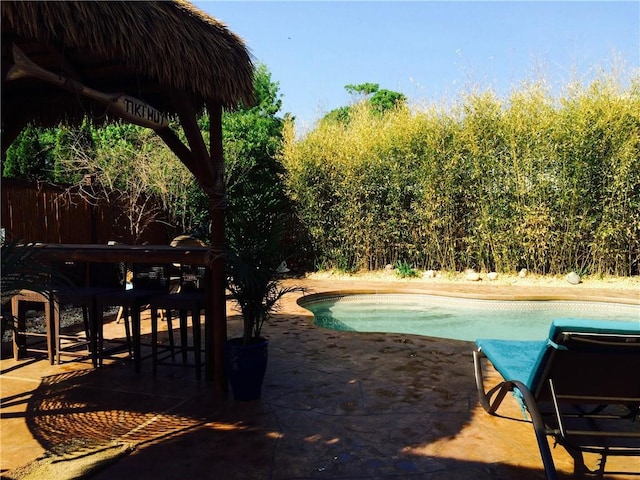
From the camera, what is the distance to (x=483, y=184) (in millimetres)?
8523

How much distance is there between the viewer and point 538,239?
27.2 feet

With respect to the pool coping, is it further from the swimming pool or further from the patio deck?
the patio deck

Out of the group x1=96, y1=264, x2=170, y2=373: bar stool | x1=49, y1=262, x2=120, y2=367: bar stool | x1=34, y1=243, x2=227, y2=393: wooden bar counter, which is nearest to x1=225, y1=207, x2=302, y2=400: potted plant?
x1=34, y1=243, x2=227, y2=393: wooden bar counter

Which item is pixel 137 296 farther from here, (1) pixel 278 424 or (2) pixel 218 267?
(1) pixel 278 424

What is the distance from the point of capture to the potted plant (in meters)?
3.01

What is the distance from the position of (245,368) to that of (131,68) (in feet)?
6.50

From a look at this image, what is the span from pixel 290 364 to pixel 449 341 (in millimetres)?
1747

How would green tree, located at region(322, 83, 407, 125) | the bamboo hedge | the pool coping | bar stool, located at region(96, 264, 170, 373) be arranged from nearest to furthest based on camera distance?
1. bar stool, located at region(96, 264, 170, 373)
2. the pool coping
3. the bamboo hedge
4. green tree, located at region(322, 83, 407, 125)

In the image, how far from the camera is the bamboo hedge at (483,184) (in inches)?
306

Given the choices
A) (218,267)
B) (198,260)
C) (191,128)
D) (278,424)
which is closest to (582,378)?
(278,424)

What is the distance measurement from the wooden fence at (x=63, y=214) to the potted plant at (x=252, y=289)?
428 centimetres

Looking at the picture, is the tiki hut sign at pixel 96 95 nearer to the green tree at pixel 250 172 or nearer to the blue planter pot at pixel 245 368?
the green tree at pixel 250 172

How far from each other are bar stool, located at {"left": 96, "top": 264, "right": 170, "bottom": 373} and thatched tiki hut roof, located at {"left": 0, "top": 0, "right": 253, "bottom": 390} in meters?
0.70

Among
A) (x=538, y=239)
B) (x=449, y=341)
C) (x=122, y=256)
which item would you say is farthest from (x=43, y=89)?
(x=538, y=239)
